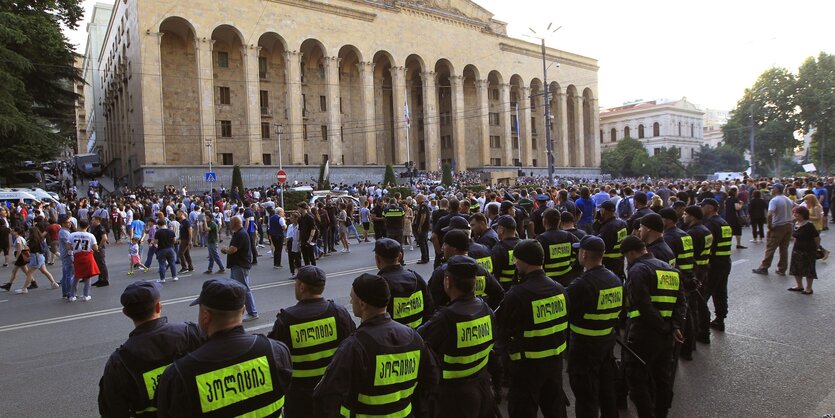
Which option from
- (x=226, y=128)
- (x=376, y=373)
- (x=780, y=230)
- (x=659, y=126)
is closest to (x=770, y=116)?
(x=659, y=126)

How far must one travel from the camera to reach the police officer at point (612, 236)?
8008mm

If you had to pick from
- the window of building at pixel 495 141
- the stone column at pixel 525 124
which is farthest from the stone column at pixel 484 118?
the stone column at pixel 525 124

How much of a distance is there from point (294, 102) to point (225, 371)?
4386 cm

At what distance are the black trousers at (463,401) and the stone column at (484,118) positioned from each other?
56111 mm

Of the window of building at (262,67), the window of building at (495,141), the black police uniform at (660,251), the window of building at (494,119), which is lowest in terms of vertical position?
the black police uniform at (660,251)

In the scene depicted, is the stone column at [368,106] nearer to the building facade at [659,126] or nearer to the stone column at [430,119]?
the stone column at [430,119]

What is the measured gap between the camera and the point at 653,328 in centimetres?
473

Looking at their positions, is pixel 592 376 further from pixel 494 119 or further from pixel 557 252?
pixel 494 119

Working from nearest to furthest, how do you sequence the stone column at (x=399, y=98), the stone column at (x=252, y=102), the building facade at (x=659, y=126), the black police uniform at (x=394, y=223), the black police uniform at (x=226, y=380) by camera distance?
the black police uniform at (x=226, y=380) < the black police uniform at (x=394, y=223) < the stone column at (x=252, y=102) < the stone column at (x=399, y=98) < the building facade at (x=659, y=126)

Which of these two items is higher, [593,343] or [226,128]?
[226,128]

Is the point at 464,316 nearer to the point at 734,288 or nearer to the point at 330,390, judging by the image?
the point at 330,390

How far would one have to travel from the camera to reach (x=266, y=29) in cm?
4244

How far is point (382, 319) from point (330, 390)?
0.48 metres

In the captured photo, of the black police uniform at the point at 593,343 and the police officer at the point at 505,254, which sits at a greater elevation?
the police officer at the point at 505,254
